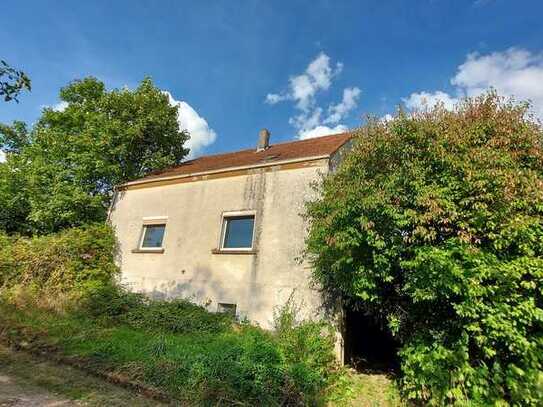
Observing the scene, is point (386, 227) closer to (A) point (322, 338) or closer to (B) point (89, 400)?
(A) point (322, 338)

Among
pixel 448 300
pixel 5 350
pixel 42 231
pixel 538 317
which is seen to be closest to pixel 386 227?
pixel 448 300

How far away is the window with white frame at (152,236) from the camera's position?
12828mm

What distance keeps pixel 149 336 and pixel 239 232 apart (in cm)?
Answer: 430

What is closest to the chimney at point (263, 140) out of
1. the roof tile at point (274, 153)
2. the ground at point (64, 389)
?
the roof tile at point (274, 153)

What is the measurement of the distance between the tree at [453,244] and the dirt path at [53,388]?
4.82 metres

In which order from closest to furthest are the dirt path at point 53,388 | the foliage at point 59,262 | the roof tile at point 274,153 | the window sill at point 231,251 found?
1. the dirt path at point 53,388
2. the window sill at point 231,251
3. the foliage at point 59,262
4. the roof tile at point 274,153

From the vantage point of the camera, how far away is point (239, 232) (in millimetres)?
11172

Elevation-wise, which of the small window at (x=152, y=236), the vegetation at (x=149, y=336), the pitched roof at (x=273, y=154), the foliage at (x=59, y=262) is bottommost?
the vegetation at (x=149, y=336)

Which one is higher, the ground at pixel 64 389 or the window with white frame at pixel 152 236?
the window with white frame at pixel 152 236

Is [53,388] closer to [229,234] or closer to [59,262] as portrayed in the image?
[229,234]

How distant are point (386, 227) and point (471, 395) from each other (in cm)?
314

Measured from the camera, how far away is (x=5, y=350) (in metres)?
7.45

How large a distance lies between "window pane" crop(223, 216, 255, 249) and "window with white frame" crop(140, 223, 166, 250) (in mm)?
3129

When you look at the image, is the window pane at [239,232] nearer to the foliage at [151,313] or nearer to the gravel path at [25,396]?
the foliage at [151,313]
